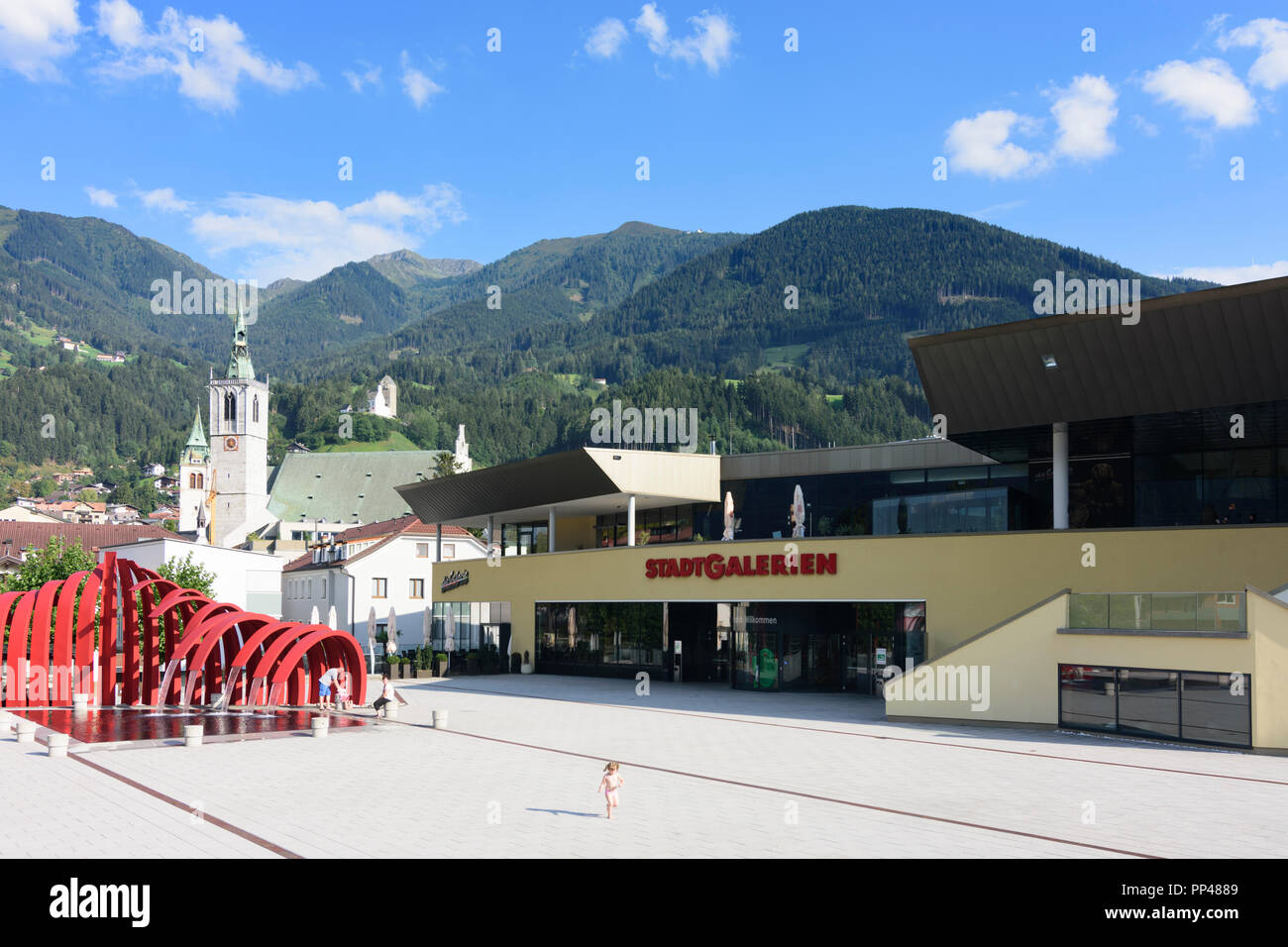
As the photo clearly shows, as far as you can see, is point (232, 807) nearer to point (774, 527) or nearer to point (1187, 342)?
point (1187, 342)

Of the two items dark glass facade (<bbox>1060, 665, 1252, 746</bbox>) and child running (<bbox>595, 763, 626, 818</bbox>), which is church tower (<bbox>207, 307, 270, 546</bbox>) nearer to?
dark glass facade (<bbox>1060, 665, 1252, 746</bbox>)

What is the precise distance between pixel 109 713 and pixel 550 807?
66.8ft

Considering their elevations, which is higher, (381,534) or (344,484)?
(344,484)

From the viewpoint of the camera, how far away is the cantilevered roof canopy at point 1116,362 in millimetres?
26297

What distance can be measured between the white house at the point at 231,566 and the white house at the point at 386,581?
431cm

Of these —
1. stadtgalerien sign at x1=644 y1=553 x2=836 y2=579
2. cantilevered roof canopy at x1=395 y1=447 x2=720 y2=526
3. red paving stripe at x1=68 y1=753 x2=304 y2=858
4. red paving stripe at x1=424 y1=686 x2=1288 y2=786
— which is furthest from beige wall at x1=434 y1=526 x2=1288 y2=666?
red paving stripe at x1=68 y1=753 x2=304 y2=858

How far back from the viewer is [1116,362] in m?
28.5

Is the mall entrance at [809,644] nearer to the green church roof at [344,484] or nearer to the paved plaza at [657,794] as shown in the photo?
the paved plaza at [657,794]

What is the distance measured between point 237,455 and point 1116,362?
139 metres

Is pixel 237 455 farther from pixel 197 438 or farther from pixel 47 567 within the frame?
pixel 47 567

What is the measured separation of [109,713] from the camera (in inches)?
1241

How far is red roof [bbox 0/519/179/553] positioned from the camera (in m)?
100

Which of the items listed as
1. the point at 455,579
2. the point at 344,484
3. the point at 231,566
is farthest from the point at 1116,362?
the point at 344,484
